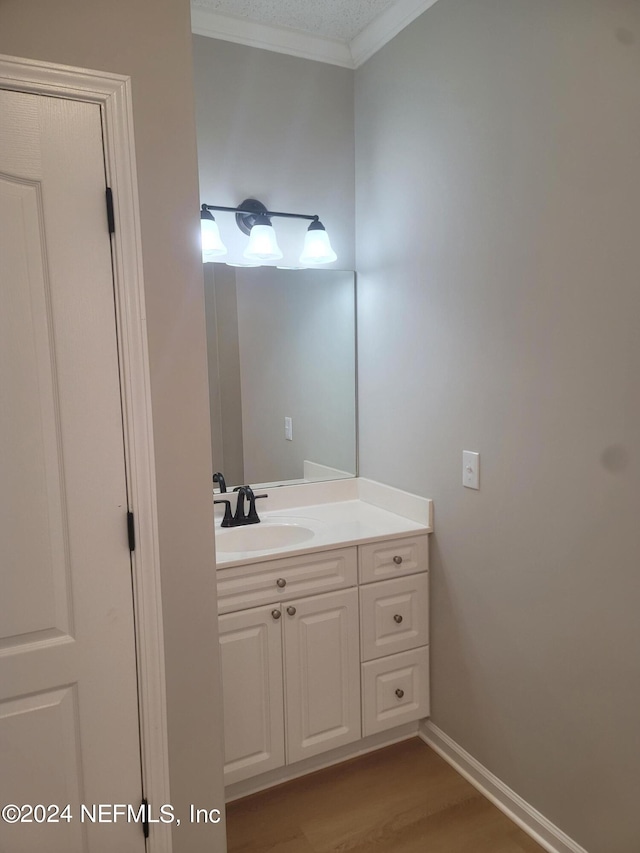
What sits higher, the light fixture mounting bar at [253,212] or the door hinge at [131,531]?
the light fixture mounting bar at [253,212]

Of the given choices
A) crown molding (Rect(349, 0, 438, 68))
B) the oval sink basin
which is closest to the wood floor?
the oval sink basin

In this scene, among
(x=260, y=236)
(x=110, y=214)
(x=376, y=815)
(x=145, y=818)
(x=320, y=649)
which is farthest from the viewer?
(x=260, y=236)

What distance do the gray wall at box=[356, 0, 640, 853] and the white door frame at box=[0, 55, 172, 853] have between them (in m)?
1.12

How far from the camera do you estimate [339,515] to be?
2.49 meters

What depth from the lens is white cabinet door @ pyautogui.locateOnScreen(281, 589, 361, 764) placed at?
2.07 meters

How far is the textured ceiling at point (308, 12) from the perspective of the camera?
2.19m

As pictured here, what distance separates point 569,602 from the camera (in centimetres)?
171

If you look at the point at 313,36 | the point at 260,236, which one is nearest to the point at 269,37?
the point at 313,36

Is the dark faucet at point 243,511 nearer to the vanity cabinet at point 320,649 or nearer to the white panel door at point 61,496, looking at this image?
the vanity cabinet at point 320,649

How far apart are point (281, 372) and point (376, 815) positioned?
1709 millimetres

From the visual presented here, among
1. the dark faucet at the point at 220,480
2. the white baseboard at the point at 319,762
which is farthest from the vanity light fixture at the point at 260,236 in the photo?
the white baseboard at the point at 319,762

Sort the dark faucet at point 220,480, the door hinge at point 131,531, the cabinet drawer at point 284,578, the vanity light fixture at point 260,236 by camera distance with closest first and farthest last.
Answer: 1. the door hinge at point 131,531
2. the cabinet drawer at point 284,578
3. the vanity light fixture at point 260,236
4. the dark faucet at point 220,480

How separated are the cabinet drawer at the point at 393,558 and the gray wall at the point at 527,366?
10cm

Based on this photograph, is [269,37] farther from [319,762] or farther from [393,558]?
[319,762]
